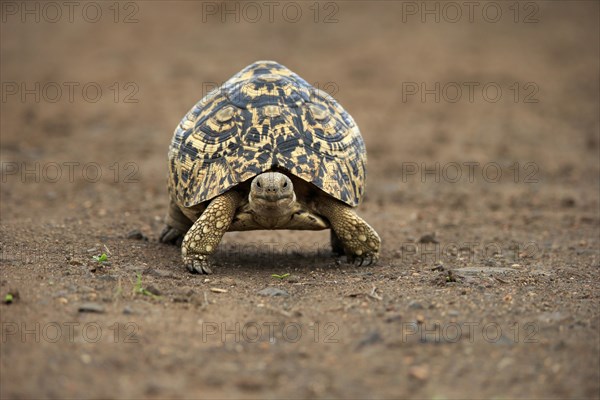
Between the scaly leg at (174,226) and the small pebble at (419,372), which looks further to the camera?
the scaly leg at (174,226)

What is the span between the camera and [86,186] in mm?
10844

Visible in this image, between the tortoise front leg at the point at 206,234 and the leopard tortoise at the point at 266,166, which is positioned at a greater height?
the leopard tortoise at the point at 266,166

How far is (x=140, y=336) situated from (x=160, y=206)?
5.16 meters

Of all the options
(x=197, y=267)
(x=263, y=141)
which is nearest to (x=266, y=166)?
(x=263, y=141)

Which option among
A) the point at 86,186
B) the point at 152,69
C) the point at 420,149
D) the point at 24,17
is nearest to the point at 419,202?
the point at 420,149

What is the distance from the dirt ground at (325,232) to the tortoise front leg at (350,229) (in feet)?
0.78

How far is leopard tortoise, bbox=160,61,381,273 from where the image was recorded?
6.23m

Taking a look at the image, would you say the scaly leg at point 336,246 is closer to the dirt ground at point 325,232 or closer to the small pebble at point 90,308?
the dirt ground at point 325,232

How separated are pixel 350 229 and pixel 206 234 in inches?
48.5

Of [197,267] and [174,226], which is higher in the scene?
[174,226]

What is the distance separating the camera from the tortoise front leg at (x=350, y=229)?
6.64 metres

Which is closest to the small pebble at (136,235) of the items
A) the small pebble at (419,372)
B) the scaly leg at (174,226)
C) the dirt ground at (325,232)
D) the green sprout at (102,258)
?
the dirt ground at (325,232)

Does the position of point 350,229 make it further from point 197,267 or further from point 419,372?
point 419,372

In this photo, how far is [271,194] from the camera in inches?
233
